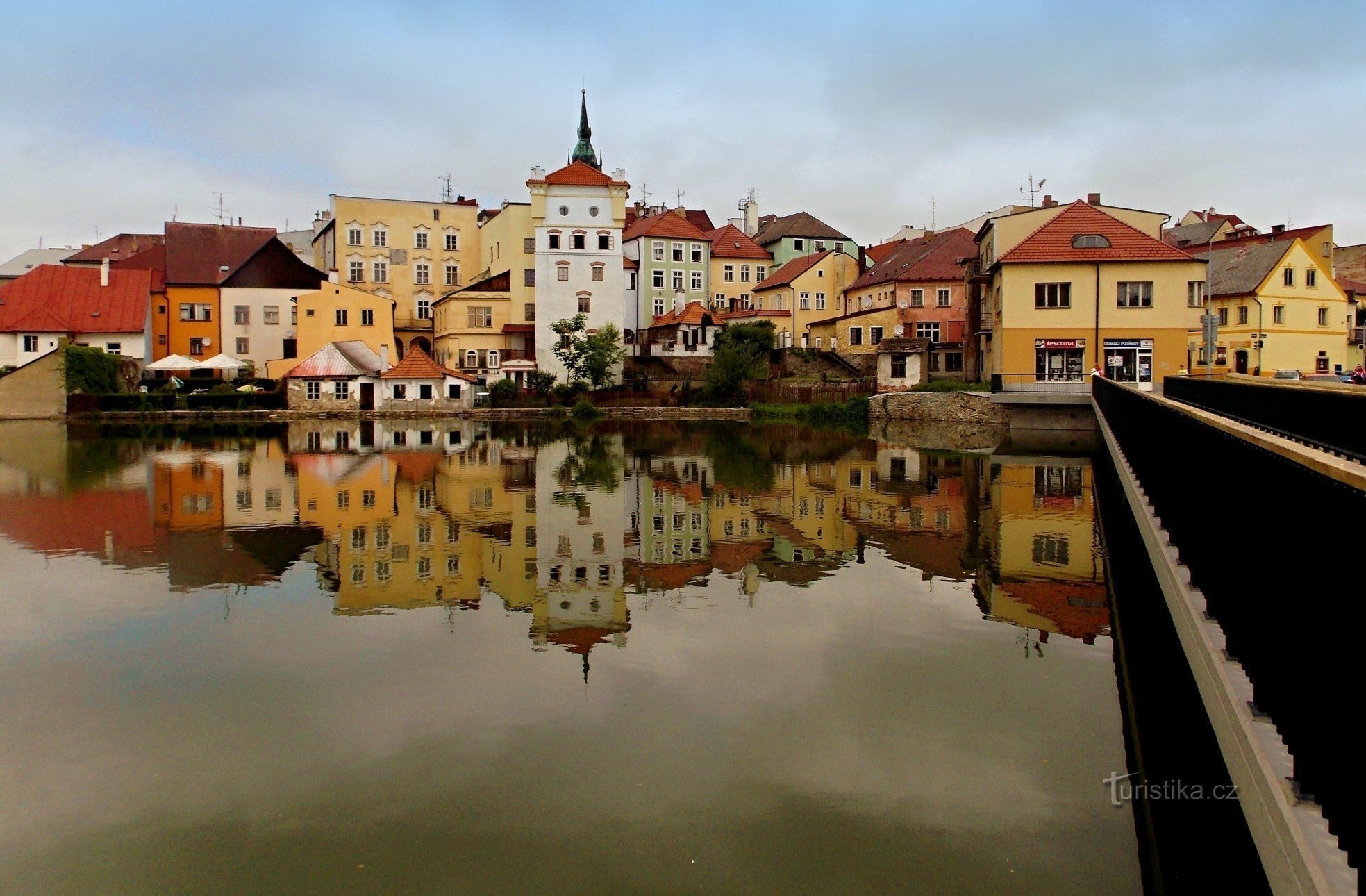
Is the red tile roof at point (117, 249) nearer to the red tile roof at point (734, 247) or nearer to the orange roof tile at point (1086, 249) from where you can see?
the red tile roof at point (734, 247)

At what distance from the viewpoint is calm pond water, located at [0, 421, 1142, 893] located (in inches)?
243

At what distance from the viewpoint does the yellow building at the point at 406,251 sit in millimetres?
66625

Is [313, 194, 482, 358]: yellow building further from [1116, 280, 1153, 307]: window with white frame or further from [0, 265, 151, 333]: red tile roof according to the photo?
[1116, 280, 1153, 307]: window with white frame

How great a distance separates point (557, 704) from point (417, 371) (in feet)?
163

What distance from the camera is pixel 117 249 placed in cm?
8012

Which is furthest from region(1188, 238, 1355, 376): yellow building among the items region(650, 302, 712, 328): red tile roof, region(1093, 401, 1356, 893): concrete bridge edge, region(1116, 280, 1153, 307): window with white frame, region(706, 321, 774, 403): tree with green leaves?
region(1093, 401, 1356, 893): concrete bridge edge

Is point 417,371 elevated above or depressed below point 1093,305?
below

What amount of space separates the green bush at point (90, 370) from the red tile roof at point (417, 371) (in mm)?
14305

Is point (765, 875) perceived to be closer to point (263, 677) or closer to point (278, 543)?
point (263, 677)

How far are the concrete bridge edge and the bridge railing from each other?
132cm

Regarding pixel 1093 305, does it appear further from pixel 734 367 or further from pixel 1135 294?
pixel 734 367

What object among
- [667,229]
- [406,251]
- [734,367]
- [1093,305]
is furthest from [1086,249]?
[406,251]

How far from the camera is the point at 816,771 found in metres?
7.39

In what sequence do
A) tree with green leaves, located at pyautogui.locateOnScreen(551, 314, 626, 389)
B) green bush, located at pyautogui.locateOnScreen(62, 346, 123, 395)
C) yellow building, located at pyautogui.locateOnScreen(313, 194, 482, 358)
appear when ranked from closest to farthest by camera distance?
green bush, located at pyautogui.locateOnScreen(62, 346, 123, 395) → tree with green leaves, located at pyautogui.locateOnScreen(551, 314, 626, 389) → yellow building, located at pyautogui.locateOnScreen(313, 194, 482, 358)
